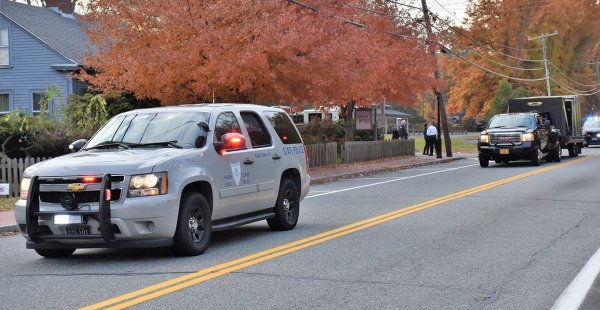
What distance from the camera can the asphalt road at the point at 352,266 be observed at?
267 inches

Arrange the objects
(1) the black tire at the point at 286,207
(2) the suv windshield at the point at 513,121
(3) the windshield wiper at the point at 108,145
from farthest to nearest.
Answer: (2) the suv windshield at the point at 513,121 → (1) the black tire at the point at 286,207 → (3) the windshield wiper at the point at 108,145

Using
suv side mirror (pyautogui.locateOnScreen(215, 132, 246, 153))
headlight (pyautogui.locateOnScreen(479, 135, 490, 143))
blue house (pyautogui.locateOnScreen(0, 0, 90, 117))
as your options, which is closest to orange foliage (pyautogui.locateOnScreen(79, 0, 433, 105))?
headlight (pyautogui.locateOnScreen(479, 135, 490, 143))

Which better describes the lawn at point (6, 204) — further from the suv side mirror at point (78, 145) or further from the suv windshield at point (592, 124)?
the suv windshield at point (592, 124)

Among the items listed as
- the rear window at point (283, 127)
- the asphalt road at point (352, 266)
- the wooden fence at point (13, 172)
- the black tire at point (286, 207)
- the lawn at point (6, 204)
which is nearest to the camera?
the asphalt road at point (352, 266)

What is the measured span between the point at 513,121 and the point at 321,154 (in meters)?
7.50

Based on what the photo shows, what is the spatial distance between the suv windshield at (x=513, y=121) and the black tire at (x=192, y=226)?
71.9 ft

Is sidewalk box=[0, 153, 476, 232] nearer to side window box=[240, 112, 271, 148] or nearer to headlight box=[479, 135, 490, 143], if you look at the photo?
headlight box=[479, 135, 490, 143]

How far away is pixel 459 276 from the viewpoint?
7.80 m

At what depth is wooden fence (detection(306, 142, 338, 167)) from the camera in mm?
28516

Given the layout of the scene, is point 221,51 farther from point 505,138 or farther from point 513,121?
point 513,121

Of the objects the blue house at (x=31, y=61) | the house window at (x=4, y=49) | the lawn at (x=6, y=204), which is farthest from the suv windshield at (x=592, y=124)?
the lawn at (x=6, y=204)

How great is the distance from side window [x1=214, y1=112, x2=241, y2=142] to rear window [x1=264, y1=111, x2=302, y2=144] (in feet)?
3.10

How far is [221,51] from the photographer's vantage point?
21.2 meters

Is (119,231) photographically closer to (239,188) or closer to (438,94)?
(239,188)
